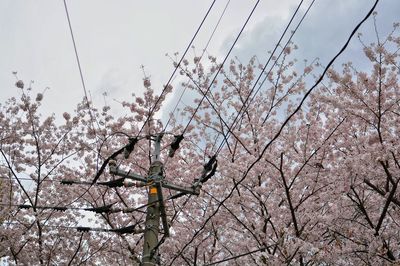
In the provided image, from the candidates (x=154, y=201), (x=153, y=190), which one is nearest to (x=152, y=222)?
(x=154, y=201)

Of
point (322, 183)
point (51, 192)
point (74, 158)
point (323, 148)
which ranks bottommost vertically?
point (322, 183)

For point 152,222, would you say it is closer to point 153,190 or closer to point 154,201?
point 154,201

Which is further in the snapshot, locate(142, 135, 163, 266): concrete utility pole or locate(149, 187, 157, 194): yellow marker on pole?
locate(149, 187, 157, 194): yellow marker on pole

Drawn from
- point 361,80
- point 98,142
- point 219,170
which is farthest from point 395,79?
point 98,142

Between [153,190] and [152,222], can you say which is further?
[153,190]

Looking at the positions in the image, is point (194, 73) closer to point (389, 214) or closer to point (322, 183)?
point (322, 183)

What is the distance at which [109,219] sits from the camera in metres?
12.9

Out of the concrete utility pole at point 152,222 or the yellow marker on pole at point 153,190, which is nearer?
the concrete utility pole at point 152,222

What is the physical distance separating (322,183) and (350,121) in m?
1.83

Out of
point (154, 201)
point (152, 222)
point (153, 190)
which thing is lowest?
point (152, 222)

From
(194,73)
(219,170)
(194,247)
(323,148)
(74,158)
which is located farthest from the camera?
(74,158)

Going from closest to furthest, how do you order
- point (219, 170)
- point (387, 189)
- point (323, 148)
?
point (387, 189), point (323, 148), point (219, 170)

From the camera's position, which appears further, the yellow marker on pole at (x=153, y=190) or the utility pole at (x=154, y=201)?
the yellow marker on pole at (x=153, y=190)

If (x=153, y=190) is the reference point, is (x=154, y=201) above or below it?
below
